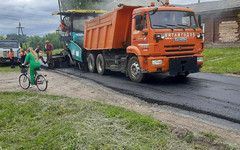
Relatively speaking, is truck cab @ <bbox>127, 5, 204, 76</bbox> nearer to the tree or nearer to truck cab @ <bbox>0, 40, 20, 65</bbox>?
truck cab @ <bbox>0, 40, 20, 65</bbox>

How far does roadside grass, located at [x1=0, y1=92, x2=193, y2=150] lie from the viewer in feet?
12.3

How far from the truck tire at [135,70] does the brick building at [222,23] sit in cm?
1637

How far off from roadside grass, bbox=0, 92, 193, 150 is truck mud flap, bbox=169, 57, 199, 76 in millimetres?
3445

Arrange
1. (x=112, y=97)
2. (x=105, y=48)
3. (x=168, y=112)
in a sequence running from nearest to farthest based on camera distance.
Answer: (x=168, y=112) < (x=112, y=97) < (x=105, y=48)

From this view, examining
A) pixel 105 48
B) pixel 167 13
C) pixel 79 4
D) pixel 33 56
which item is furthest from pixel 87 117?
pixel 79 4

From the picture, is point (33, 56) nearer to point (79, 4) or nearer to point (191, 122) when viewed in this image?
point (191, 122)

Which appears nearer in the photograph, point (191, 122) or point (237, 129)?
point (237, 129)

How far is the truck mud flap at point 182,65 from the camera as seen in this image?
8.35m

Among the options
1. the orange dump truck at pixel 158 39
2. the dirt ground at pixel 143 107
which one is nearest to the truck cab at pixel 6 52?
the dirt ground at pixel 143 107

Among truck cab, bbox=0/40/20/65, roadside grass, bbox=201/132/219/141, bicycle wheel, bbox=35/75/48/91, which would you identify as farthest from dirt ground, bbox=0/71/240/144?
truck cab, bbox=0/40/20/65

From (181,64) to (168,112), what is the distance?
3.40 meters

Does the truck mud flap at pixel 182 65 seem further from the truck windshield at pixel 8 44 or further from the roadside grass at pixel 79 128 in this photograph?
the truck windshield at pixel 8 44

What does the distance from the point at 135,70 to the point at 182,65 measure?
5.97 ft

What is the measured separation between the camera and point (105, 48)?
36.8ft
